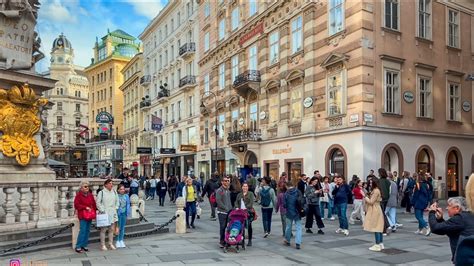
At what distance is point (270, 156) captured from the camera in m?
30.7

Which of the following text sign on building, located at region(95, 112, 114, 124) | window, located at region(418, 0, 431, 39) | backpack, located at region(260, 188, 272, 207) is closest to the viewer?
backpack, located at region(260, 188, 272, 207)

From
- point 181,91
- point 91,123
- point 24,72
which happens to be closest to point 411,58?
point 24,72

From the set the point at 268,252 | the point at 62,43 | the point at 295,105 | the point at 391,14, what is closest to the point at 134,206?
the point at 268,252

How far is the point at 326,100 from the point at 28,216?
17837 millimetres

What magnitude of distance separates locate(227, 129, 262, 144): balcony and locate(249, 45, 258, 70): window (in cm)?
461

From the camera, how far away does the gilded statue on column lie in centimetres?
1131

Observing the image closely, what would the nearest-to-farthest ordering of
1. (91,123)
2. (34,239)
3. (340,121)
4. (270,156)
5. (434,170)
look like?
(34,239)
(340,121)
(434,170)
(270,156)
(91,123)

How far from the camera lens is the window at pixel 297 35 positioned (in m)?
27.7

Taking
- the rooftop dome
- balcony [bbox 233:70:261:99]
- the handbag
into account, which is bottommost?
the handbag

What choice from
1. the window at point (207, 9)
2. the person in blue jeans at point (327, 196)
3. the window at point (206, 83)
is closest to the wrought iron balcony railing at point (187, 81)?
the window at point (206, 83)

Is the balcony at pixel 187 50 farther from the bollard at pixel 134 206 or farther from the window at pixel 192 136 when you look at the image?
the bollard at pixel 134 206

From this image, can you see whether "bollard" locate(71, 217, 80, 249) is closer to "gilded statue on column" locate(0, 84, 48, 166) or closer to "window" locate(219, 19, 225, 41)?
"gilded statue on column" locate(0, 84, 48, 166)

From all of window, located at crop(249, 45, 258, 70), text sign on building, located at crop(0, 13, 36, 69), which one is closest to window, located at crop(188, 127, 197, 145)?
window, located at crop(249, 45, 258, 70)

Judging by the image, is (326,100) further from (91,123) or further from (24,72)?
(91,123)
